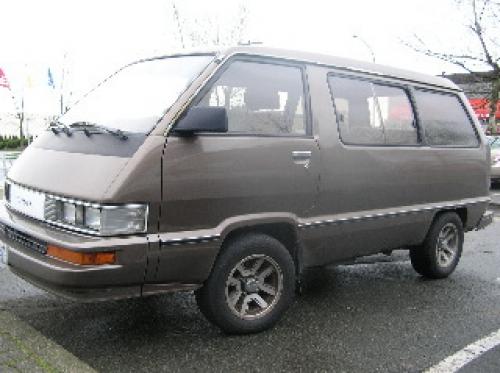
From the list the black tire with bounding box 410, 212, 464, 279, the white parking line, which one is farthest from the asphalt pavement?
the black tire with bounding box 410, 212, 464, 279

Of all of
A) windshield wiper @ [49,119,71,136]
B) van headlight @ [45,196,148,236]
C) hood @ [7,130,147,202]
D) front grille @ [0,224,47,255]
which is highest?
windshield wiper @ [49,119,71,136]

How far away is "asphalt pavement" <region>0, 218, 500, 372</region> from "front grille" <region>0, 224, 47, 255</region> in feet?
2.11

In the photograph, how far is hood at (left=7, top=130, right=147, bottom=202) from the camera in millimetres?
3201

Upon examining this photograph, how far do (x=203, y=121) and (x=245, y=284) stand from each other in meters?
1.17

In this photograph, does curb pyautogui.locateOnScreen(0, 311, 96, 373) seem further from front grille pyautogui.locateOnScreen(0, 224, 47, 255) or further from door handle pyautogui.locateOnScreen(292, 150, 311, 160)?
door handle pyautogui.locateOnScreen(292, 150, 311, 160)

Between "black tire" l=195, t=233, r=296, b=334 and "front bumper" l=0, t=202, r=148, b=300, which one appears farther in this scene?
"black tire" l=195, t=233, r=296, b=334

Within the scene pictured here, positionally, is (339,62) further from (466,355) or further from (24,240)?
(24,240)

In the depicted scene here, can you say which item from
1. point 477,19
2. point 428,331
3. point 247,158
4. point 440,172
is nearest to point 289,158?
point 247,158

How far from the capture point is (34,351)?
3.36 metres

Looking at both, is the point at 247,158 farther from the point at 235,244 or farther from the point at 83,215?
the point at 83,215

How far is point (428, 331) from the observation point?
4.00 metres

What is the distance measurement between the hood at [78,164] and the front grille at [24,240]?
1.02ft

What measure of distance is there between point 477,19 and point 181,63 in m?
26.8

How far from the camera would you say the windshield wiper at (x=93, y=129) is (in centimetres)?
336
